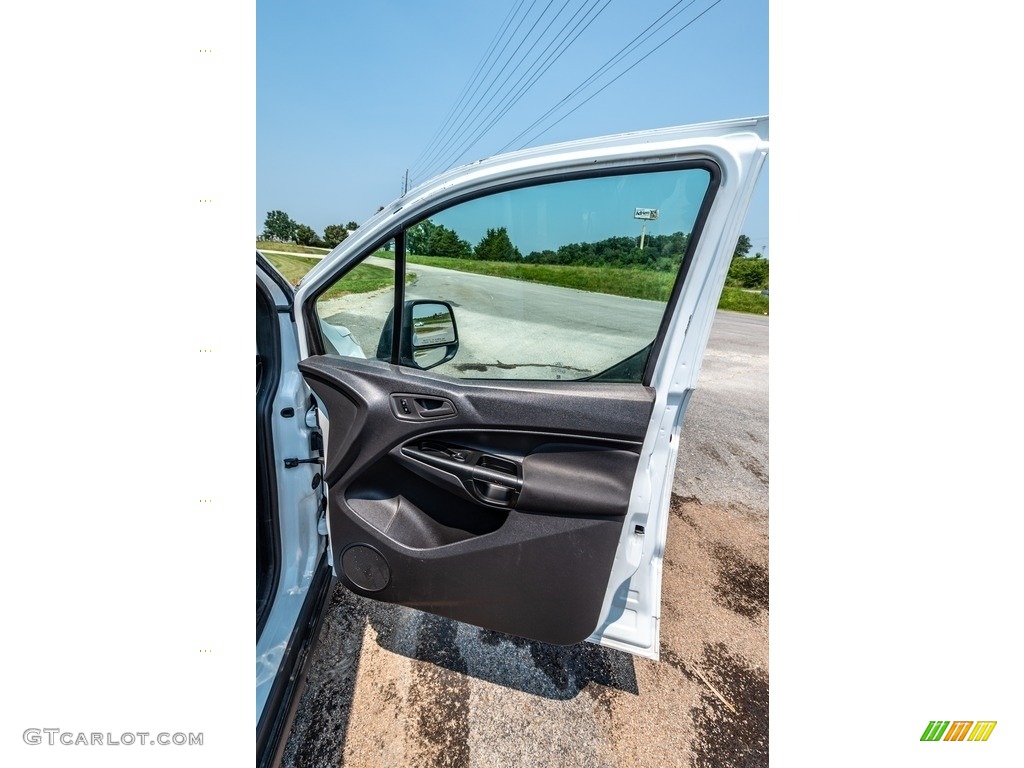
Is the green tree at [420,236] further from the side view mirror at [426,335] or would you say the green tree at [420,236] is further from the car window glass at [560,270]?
the side view mirror at [426,335]

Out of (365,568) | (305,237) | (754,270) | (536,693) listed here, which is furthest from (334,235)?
(754,270)

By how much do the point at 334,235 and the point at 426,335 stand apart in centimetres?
53

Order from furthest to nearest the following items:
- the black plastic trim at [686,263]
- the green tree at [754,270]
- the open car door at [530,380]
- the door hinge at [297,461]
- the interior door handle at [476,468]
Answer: the door hinge at [297,461], the interior door handle at [476,468], the open car door at [530,380], the black plastic trim at [686,263], the green tree at [754,270]

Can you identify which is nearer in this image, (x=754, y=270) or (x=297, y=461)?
(x=297, y=461)

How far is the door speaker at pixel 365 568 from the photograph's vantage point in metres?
1.36

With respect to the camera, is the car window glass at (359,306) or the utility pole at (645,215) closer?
the utility pole at (645,215)

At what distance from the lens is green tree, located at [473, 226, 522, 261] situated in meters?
1.29

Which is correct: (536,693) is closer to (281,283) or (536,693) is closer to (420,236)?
(420,236)

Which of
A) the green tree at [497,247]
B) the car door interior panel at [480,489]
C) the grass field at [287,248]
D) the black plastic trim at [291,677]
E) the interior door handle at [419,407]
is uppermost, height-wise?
the grass field at [287,248]

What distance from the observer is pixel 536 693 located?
1.51 m

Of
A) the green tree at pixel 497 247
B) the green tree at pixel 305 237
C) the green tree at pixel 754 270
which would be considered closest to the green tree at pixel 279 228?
the green tree at pixel 305 237

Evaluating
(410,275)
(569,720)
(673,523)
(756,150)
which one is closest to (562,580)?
(569,720)

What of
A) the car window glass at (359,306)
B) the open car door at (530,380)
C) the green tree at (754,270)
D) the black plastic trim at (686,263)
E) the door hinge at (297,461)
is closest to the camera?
the green tree at (754,270)

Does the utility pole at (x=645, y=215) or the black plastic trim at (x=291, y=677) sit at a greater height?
the utility pole at (x=645, y=215)
